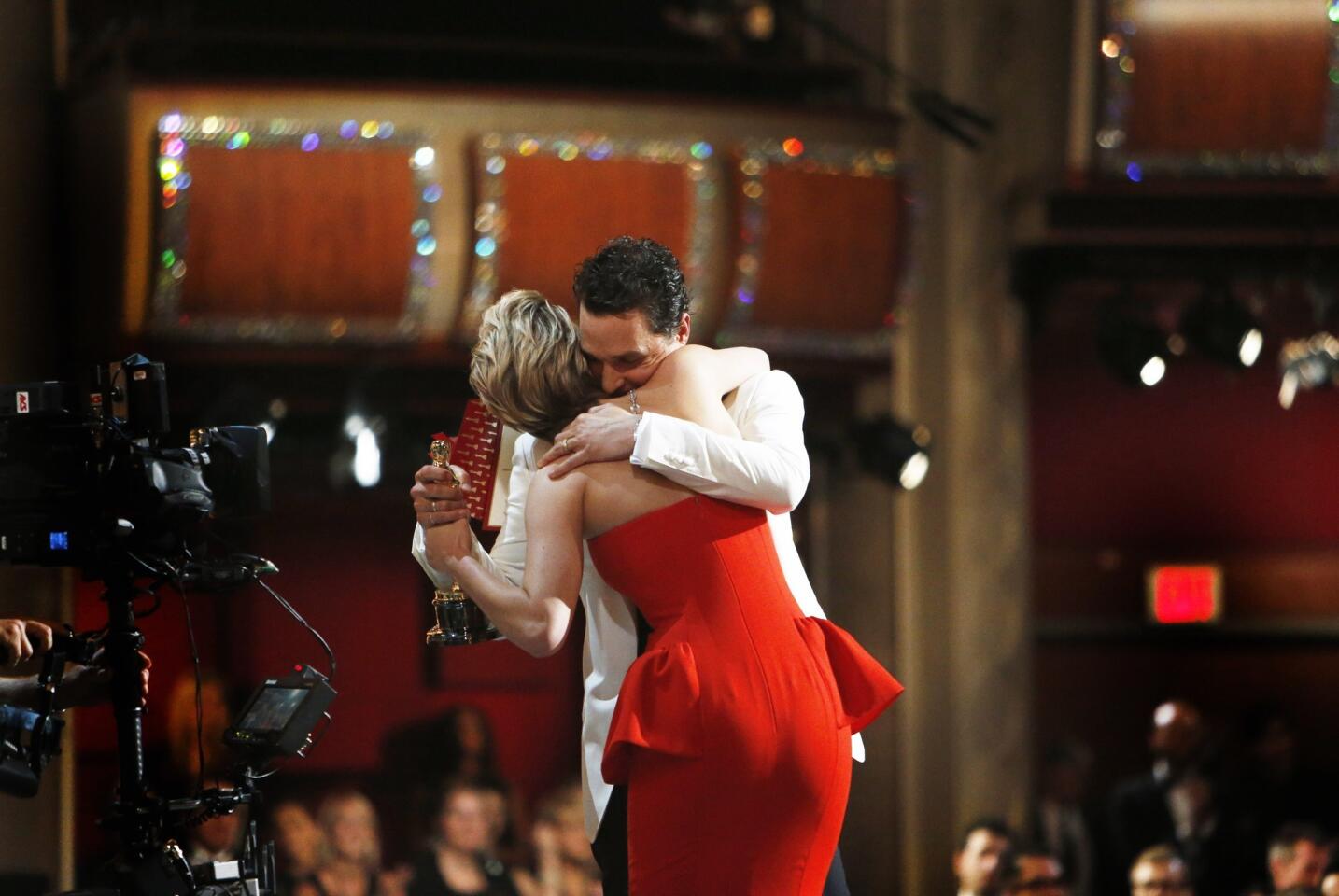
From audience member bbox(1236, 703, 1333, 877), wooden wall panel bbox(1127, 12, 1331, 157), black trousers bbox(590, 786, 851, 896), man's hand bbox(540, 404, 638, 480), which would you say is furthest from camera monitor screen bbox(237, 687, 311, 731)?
wooden wall panel bbox(1127, 12, 1331, 157)

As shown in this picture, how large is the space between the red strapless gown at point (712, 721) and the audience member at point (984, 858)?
133 inches

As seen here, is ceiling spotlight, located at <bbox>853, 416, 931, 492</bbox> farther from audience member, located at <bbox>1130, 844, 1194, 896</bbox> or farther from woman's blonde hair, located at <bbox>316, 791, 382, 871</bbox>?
woman's blonde hair, located at <bbox>316, 791, 382, 871</bbox>

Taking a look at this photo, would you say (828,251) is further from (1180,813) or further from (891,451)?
(1180,813)

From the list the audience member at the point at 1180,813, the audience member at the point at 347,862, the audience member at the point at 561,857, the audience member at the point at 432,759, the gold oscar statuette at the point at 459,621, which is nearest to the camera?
the gold oscar statuette at the point at 459,621

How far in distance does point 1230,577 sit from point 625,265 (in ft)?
23.4

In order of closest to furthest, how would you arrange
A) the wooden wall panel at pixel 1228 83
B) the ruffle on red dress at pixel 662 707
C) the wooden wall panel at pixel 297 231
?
the ruffle on red dress at pixel 662 707 < the wooden wall panel at pixel 297 231 < the wooden wall panel at pixel 1228 83

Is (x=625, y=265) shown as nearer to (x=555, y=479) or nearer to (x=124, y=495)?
(x=555, y=479)

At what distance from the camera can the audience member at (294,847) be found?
643 cm

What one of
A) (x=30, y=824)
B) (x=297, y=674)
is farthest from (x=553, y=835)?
(x=297, y=674)

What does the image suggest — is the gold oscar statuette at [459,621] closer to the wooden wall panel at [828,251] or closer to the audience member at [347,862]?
the audience member at [347,862]

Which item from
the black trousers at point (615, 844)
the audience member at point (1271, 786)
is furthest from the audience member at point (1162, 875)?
the black trousers at point (615, 844)

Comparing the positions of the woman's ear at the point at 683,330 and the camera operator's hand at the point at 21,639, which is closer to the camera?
the woman's ear at the point at 683,330

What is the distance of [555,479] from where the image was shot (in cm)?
302

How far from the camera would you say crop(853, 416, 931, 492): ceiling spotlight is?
752 centimetres
